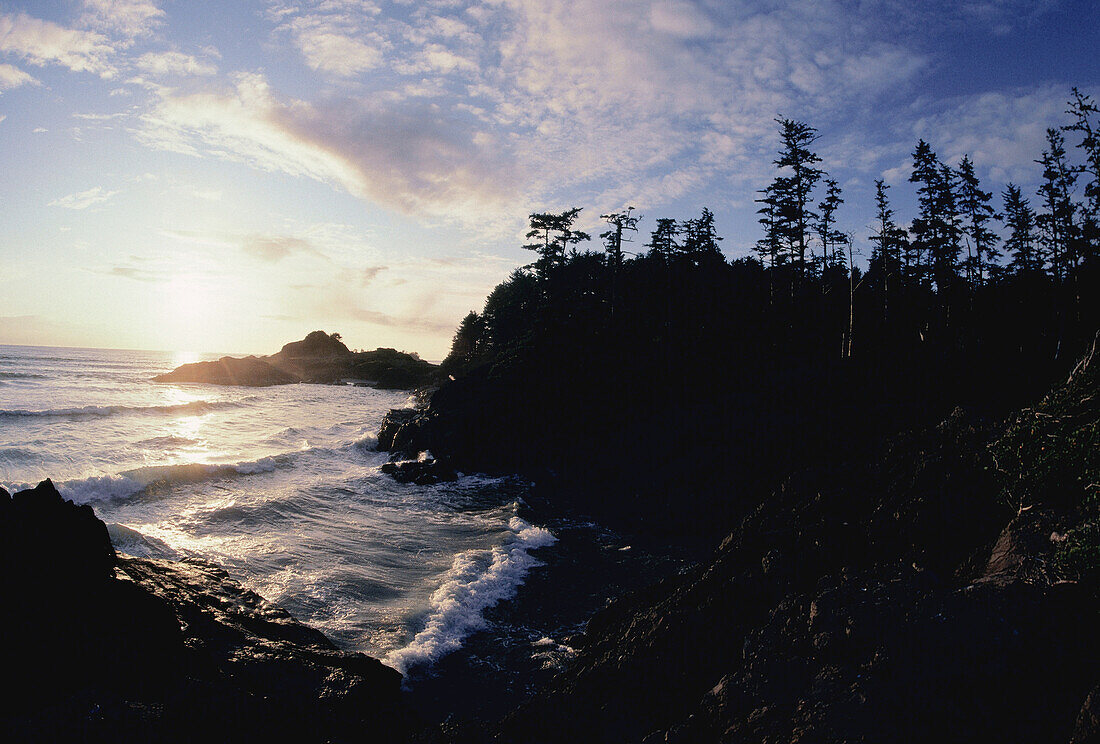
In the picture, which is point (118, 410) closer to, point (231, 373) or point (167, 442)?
point (167, 442)

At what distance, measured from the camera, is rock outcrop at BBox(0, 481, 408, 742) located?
525 centimetres

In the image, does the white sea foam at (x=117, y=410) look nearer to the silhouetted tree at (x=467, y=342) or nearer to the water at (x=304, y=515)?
the water at (x=304, y=515)

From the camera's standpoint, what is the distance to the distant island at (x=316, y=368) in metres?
73.2

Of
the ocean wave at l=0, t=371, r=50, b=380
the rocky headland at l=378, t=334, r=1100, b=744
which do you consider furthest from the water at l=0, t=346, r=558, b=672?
the ocean wave at l=0, t=371, r=50, b=380

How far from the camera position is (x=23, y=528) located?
22.5ft

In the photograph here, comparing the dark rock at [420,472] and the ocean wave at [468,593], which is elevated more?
the dark rock at [420,472]

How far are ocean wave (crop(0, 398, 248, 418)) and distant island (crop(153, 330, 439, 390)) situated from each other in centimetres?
2838

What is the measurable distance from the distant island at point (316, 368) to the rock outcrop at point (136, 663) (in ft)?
240

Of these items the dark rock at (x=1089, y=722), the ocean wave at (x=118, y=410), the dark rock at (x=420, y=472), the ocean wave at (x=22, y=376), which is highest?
the ocean wave at (x=22, y=376)

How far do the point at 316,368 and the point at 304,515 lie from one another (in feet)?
254

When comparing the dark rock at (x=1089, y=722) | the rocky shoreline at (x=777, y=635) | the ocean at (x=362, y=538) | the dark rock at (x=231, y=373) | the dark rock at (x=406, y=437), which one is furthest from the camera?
the dark rock at (x=231, y=373)

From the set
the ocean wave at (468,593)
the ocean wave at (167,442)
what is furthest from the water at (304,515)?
the ocean wave at (167,442)

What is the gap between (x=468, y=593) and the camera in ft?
42.5

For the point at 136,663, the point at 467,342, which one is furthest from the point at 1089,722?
the point at 467,342
